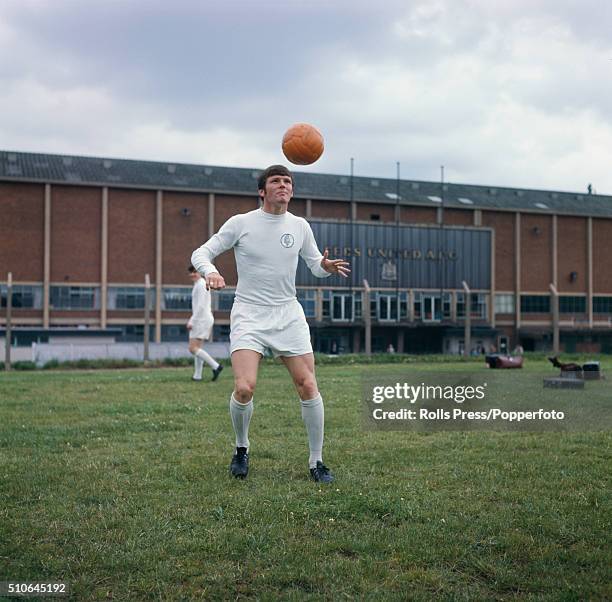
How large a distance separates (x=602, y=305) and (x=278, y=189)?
69.5m

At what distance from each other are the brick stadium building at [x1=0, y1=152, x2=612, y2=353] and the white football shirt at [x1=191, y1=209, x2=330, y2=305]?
1894 inches

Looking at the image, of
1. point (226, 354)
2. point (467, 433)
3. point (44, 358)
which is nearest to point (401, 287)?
point (226, 354)

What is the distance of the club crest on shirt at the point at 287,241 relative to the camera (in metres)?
6.92

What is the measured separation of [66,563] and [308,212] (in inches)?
2350

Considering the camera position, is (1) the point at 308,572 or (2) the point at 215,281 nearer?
(1) the point at 308,572

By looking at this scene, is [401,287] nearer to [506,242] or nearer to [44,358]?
[506,242]

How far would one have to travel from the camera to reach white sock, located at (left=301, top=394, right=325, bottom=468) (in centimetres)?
650

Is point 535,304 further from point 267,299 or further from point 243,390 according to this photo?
point 243,390

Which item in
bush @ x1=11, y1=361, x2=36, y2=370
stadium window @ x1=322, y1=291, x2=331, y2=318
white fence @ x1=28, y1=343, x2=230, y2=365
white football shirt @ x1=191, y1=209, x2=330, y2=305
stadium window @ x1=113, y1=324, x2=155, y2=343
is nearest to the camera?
white football shirt @ x1=191, y1=209, x2=330, y2=305

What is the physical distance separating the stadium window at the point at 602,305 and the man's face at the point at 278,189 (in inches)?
2707

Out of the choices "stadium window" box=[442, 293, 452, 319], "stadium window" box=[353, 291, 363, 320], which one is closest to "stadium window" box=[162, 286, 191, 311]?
"stadium window" box=[353, 291, 363, 320]

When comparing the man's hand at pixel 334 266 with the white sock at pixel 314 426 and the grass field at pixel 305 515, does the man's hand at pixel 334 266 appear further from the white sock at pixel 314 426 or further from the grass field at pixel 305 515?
the grass field at pixel 305 515

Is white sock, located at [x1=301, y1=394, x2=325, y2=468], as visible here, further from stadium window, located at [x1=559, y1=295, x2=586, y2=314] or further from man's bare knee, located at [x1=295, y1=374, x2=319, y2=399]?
stadium window, located at [x1=559, y1=295, x2=586, y2=314]

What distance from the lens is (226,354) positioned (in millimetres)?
28594
